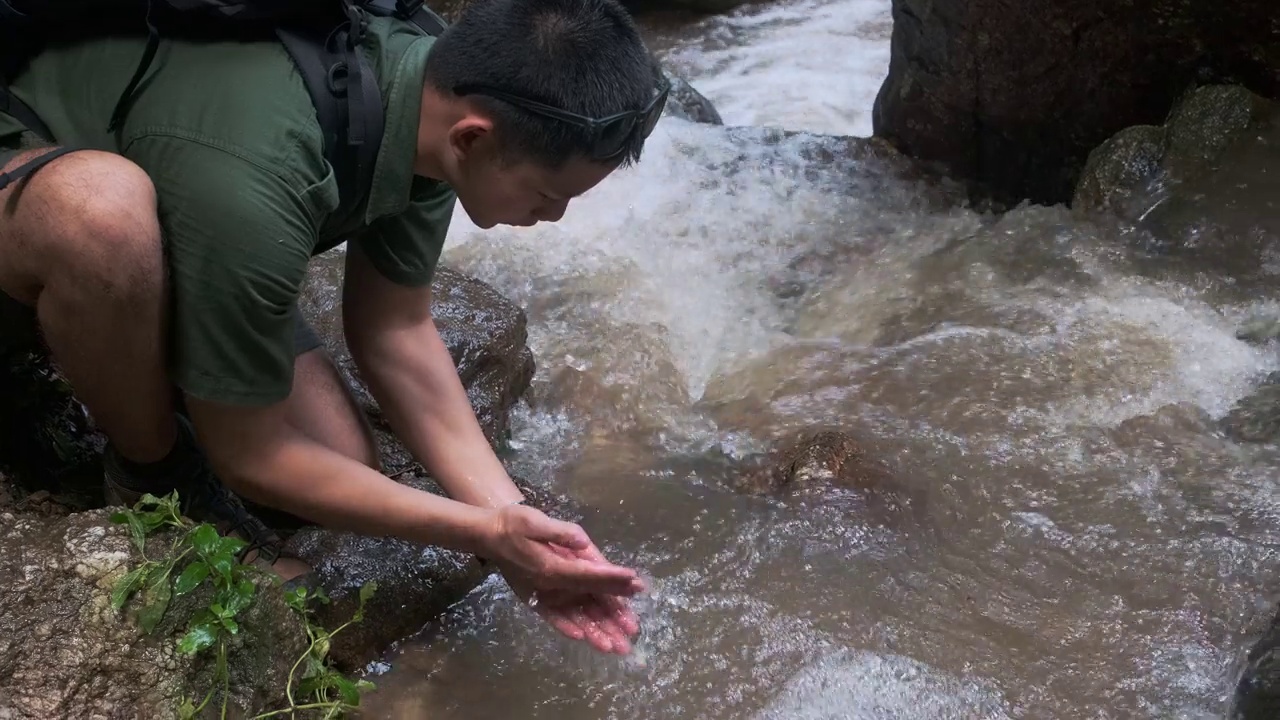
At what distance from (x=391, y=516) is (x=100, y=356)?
0.54m

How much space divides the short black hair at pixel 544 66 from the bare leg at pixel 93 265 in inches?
19.8

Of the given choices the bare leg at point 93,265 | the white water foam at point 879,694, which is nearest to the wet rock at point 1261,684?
the white water foam at point 879,694

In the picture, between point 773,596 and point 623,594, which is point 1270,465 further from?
point 623,594

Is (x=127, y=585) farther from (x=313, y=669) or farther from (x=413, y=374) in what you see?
(x=413, y=374)

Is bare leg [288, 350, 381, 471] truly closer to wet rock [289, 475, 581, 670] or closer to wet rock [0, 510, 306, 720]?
wet rock [289, 475, 581, 670]

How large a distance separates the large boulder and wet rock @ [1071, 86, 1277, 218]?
10cm

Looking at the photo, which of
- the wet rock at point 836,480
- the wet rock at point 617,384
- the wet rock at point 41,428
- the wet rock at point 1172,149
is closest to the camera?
the wet rock at point 41,428

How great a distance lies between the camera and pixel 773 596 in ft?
8.17

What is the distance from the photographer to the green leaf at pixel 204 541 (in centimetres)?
178

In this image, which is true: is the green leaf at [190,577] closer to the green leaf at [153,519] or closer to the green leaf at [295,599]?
the green leaf at [153,519]

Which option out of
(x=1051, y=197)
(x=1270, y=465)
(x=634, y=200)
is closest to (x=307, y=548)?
(x=1270, y=465)

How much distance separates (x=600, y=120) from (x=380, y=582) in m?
1.15

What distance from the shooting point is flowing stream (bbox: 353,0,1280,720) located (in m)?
2.27

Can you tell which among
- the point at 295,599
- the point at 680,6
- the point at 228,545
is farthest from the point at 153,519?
the point at 680,6
